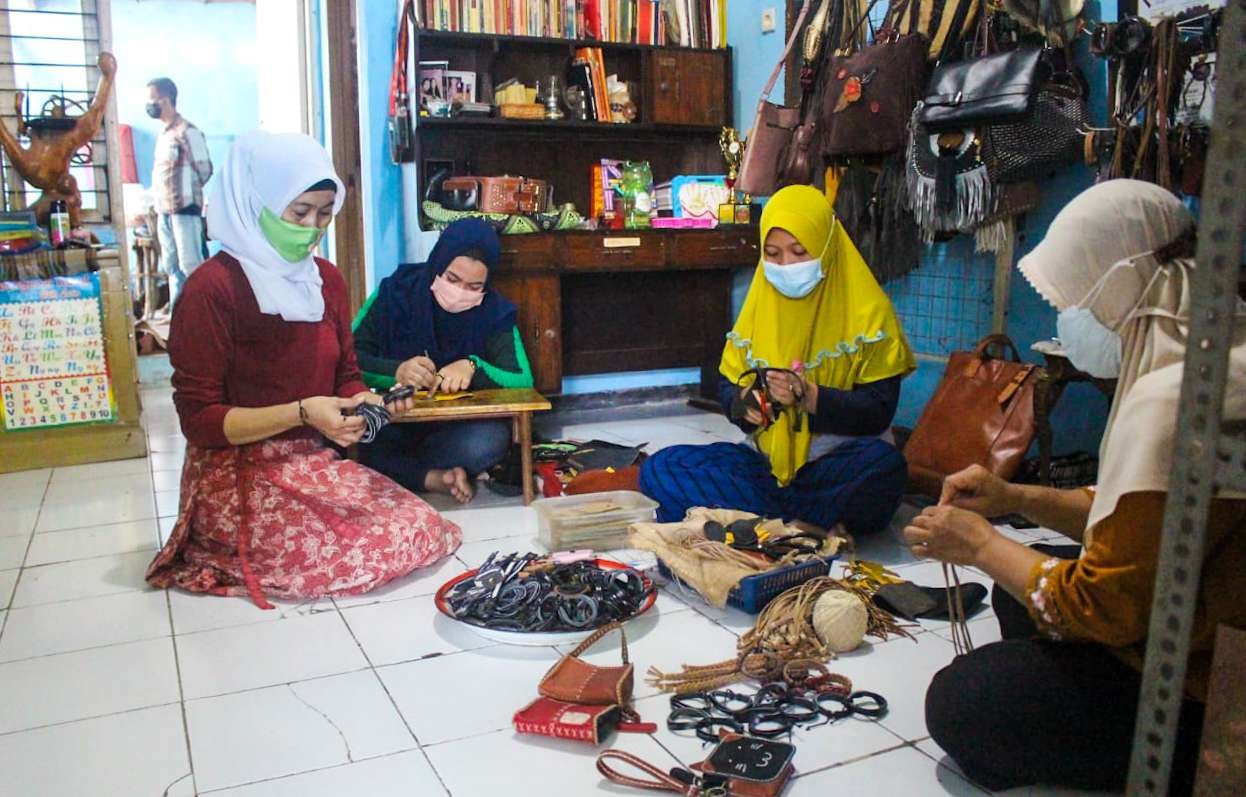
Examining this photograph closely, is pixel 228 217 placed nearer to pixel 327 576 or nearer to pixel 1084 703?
pixel 327 576

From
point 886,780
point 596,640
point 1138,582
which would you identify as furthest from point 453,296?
point 1138,582

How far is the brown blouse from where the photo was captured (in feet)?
4.08

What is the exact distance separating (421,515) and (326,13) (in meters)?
3.75

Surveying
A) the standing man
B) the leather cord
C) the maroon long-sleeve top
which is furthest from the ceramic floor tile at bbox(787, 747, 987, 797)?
the standing man

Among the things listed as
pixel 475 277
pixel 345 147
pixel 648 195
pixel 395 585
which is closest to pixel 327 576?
pixel 395 585

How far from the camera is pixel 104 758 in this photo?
1768 mm

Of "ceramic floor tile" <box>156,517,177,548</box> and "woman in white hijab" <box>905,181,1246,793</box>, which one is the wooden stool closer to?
"woman in white hijab" <box>905,181,1246,793</box>

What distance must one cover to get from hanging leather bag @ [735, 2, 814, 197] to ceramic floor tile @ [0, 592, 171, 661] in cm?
269

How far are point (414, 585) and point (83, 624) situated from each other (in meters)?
0.74

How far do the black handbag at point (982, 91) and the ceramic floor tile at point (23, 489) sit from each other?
3184mm

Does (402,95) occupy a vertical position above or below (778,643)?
above

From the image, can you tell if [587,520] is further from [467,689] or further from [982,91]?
[982,91]

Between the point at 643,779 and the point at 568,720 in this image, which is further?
the point at 568,720

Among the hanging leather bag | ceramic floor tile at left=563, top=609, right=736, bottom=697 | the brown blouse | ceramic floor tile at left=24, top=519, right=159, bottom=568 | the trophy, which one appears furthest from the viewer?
the trophy
